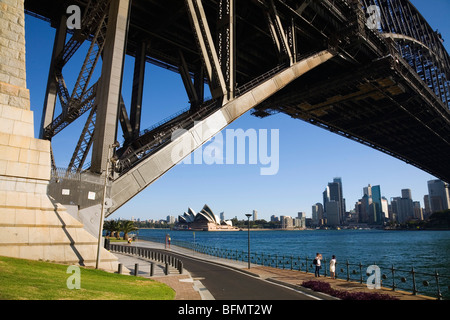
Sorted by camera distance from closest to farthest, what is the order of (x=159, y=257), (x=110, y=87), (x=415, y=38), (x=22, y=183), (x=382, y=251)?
1. (x=22, y=183)
2. (x=110, y=87)
3. (x=159, y=257)
4. (x=415, y=38)
5. (x=382, y=251)

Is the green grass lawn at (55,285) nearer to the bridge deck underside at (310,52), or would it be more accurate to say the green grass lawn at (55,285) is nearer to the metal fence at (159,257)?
the bridge deck underside at (310,52)

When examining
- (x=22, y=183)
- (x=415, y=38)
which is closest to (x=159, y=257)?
(x=22, y=183)

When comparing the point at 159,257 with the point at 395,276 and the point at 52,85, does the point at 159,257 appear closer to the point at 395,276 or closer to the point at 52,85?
the point at 52,85

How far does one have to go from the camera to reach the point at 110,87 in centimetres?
1360

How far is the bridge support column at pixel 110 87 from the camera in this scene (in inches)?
530

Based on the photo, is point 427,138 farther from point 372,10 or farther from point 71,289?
point 71,289

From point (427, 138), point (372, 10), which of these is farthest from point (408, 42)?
point (427, 138)

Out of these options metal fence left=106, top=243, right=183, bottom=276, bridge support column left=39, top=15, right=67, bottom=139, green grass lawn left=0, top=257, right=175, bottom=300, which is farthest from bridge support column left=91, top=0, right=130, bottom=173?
metal fence left=106, top=243, right=183, bottom=276

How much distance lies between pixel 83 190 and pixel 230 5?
42.2 ft

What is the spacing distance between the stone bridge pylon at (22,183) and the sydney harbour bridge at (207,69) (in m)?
1.25

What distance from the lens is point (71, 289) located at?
847cm

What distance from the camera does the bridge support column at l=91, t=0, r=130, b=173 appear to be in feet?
44.1

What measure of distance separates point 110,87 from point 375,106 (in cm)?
3884

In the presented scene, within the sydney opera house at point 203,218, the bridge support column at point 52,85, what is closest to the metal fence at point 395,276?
the bridge support column at point 52,85
